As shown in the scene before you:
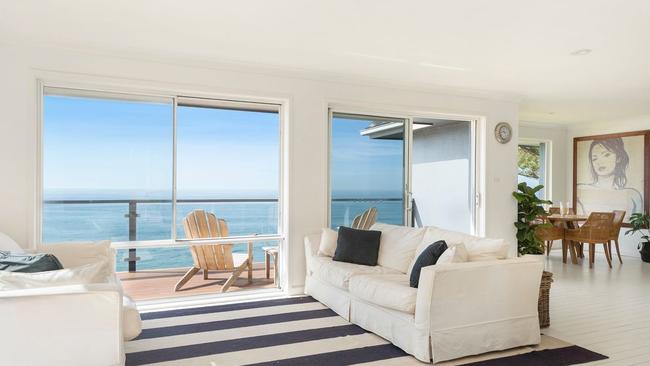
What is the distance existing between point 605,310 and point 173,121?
15.4 ft

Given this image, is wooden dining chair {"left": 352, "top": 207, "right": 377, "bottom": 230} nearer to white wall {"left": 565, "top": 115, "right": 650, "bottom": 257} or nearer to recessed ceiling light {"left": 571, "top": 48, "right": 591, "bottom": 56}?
recessed ceiling light {"left": 571, "top": 48, "right": 591, "bottom": 56}

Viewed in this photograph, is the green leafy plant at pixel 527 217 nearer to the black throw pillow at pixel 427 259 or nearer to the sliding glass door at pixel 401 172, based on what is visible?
the sliding glass door at pixel 401 172

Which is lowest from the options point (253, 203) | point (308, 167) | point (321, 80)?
point (253, 203)

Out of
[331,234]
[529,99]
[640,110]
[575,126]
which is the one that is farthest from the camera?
Answer: [575,126]

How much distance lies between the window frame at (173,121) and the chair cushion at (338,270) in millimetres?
672

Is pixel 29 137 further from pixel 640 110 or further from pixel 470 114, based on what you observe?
pixel 640 110

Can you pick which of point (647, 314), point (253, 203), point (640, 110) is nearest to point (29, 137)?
point (253, 203)

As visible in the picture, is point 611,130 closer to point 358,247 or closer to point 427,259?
point 358,247

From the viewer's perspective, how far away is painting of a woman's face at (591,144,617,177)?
8281 millimetres

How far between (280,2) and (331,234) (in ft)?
8.15

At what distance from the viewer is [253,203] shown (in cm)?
506

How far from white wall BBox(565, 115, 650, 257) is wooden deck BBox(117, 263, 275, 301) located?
652cm

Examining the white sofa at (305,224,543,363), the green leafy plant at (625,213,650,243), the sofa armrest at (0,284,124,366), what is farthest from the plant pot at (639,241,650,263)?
the sofa armrest at (0,284,124,366)

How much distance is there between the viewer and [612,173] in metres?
8.26
